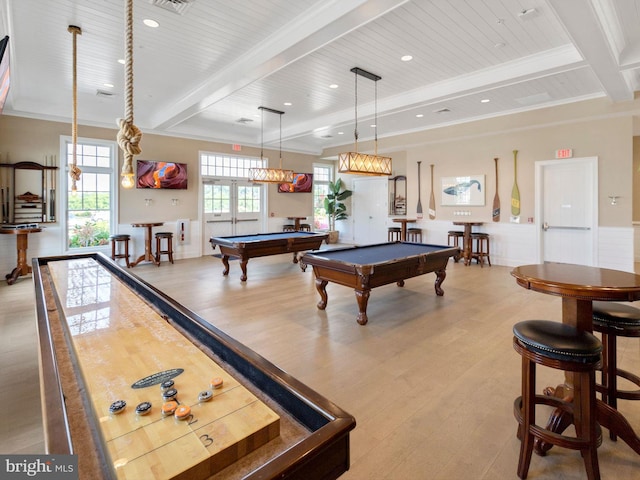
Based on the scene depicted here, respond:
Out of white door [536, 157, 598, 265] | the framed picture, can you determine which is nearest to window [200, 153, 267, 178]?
the framed picture

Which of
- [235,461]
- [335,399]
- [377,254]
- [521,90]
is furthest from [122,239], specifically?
[521,90]

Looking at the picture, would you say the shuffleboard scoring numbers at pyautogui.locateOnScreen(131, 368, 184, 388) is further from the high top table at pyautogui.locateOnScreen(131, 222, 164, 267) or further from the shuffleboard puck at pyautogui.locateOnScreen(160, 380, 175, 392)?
the high top table at pyautogui.locateOnScreen(131, 222, 164, 267)

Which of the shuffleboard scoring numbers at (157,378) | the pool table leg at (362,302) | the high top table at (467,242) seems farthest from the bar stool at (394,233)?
the shuffleboard scoring numbers at (157,378)

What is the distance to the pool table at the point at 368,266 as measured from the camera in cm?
380

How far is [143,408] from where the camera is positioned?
3.00ft

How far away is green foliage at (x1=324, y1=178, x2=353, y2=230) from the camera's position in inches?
433

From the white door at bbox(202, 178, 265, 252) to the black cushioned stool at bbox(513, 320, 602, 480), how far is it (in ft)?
26.8

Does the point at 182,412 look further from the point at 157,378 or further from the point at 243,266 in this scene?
the point at 243,266

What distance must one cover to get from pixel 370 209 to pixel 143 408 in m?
10.3

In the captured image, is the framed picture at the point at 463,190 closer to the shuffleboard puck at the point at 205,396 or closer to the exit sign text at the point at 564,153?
the exit sign text at the point at 564,153

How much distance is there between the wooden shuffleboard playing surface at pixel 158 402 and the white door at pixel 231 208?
293 inches

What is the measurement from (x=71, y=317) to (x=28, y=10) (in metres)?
3.54

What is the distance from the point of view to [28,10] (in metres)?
3.39

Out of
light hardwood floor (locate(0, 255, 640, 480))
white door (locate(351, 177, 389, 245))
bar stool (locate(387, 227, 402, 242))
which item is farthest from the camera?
white door (locate(351, 177, 389, 245))
